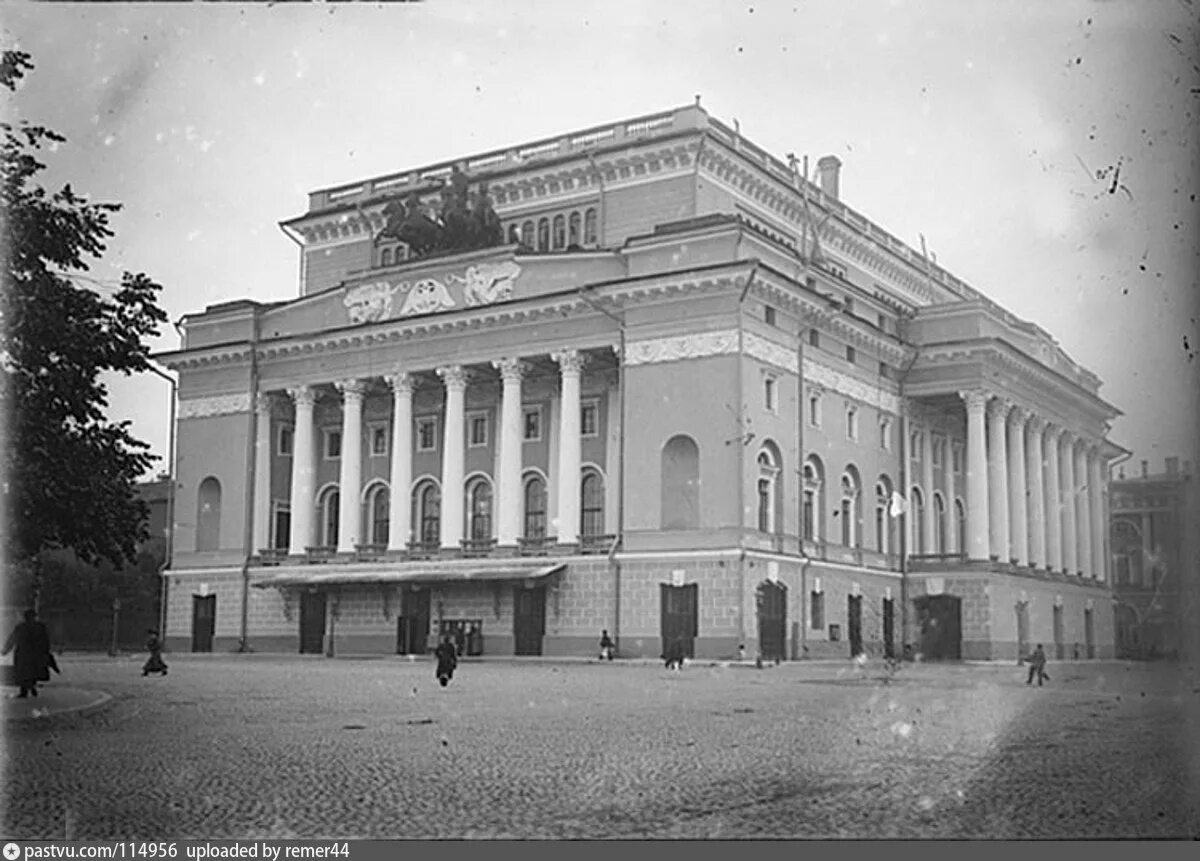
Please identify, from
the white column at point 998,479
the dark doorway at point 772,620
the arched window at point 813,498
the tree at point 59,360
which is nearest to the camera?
the tree at point 59,360

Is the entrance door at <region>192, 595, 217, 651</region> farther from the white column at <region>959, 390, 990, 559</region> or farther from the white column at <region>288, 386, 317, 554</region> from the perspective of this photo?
the white column at <region>959, 390, 990, 559</region>

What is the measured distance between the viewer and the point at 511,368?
41094mm

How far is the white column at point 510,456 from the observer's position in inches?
1607

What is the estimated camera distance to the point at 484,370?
1678 inches

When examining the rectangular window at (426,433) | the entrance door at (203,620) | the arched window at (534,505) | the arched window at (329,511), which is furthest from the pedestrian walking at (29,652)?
the arched window at (329,511)

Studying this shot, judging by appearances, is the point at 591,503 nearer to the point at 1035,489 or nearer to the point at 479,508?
the point at 479,508

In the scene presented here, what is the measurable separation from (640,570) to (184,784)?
1065 inches

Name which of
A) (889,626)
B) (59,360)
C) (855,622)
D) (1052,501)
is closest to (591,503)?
(855,622)

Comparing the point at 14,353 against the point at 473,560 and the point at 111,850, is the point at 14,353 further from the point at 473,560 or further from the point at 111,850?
the point at 473,560

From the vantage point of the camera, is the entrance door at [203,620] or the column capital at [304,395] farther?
the entrance door at [203,620]

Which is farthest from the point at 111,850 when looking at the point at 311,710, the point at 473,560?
the point at 473,560

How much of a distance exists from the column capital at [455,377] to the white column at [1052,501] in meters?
20.5

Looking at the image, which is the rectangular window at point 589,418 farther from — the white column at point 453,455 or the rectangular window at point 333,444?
the rectangular window at point 333,444

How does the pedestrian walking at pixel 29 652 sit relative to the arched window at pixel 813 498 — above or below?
below
